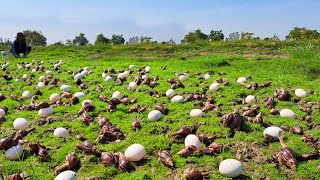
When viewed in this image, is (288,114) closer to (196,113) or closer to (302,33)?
(196,113)

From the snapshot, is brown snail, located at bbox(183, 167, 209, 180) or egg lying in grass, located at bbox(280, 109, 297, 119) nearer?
brown snail, located at bbox(183, 167, 209, 180)

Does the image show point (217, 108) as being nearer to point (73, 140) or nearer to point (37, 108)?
point (73, 140)

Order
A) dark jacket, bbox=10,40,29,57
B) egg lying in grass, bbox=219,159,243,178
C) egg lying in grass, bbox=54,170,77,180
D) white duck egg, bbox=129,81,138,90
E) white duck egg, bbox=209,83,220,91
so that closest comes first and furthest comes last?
egg lying in grass, bbox=54,170,77,180
egg lying in grass, bbox=219,159,243,178
white duck egg, bbox=209,83,220,91
white duck egg, bbox=129,81,138,90
dark jacket, bbox=10,40,29,57

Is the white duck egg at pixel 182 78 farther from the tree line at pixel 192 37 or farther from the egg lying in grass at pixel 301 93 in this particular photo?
the tree line at pixel 192 37

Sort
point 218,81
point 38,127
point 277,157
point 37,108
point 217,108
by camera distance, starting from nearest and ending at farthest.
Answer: point 277,157 < point 38,127 < point 217,108 < point 37,108 < point 218,81

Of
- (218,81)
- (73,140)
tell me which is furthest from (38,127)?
(218,81)

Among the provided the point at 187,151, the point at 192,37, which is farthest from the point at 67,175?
the point at 192,37

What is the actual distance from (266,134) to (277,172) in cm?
109

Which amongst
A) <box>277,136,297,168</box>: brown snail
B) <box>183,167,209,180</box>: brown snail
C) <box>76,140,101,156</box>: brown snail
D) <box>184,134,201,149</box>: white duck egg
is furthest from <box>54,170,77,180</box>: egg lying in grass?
<box>277,136,297,168</box>: brown snail

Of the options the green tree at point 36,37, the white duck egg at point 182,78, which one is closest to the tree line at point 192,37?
the green tree at point 36,37

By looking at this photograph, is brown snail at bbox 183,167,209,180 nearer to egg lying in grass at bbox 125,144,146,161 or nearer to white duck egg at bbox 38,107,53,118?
egg lying in grass at bbox 125,144,146,161

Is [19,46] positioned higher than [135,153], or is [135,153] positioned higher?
[19,46]

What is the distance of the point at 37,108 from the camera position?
909 centimetres

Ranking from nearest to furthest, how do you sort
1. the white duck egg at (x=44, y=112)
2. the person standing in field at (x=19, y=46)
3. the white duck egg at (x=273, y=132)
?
the white duck egg at (x=273, y=132) → the white duck egg at (x=44, y=112) → the person standing in field at (x=19, y=46)
